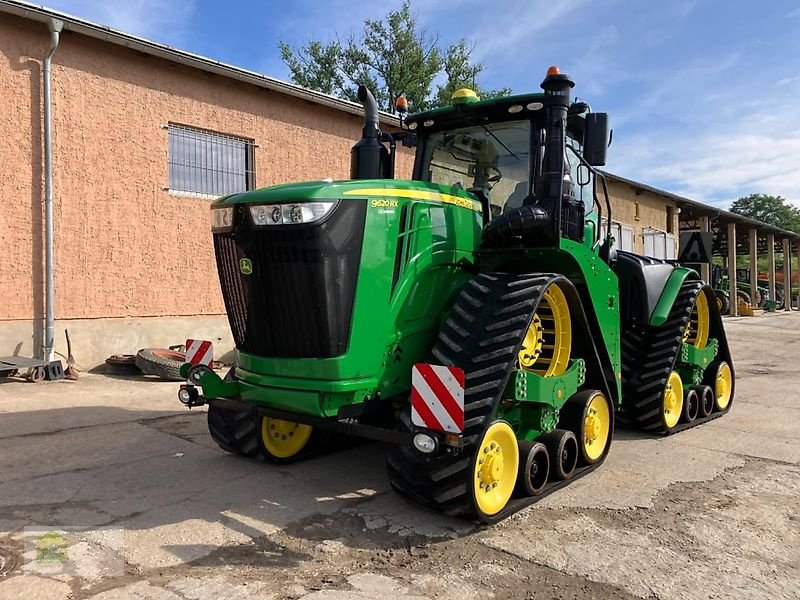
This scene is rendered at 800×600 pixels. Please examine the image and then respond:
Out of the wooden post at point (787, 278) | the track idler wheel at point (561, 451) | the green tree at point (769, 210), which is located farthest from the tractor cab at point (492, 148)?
the green tree at point (769, 210)

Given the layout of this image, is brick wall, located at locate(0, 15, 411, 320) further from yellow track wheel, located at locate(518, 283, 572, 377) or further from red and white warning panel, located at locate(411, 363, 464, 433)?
red and white warning panel, located at locate(411, 363, 464, 433)

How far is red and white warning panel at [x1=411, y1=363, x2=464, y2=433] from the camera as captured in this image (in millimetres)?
3549

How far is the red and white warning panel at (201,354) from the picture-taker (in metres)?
5.03

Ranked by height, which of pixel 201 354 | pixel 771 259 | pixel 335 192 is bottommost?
pixel 201 354

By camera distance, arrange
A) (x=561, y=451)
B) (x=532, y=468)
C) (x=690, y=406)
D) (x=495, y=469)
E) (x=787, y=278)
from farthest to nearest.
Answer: (x=787, y=278)
(x=690, y=406)
(x=561, y=451)
(x=532, y=468)
(x=495, y=469)

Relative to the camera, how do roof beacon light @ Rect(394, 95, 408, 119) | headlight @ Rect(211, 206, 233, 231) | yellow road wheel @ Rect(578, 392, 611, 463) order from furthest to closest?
roof beacon light @ Rect(394, 95, 408, 119) → yellow road wheel @ Rect(578, 392, 611, 463) → headlight @ Rect(211, 206, 233, 231)

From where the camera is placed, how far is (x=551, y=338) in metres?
4.75

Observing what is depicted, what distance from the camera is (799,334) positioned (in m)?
20.0

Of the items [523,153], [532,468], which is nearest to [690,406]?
[532,468]

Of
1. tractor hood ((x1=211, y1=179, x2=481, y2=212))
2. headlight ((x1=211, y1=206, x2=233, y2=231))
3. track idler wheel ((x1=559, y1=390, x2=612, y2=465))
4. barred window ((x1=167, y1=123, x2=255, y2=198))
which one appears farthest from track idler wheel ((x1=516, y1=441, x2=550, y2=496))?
barred window ((x1=167, y1=123, x2=255, y2=198))

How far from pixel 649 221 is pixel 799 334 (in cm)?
598

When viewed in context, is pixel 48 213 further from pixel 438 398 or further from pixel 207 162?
pixel 438 398

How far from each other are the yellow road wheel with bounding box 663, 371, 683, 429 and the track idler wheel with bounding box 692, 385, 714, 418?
0.41 meters

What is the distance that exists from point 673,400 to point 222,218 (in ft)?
15.6
